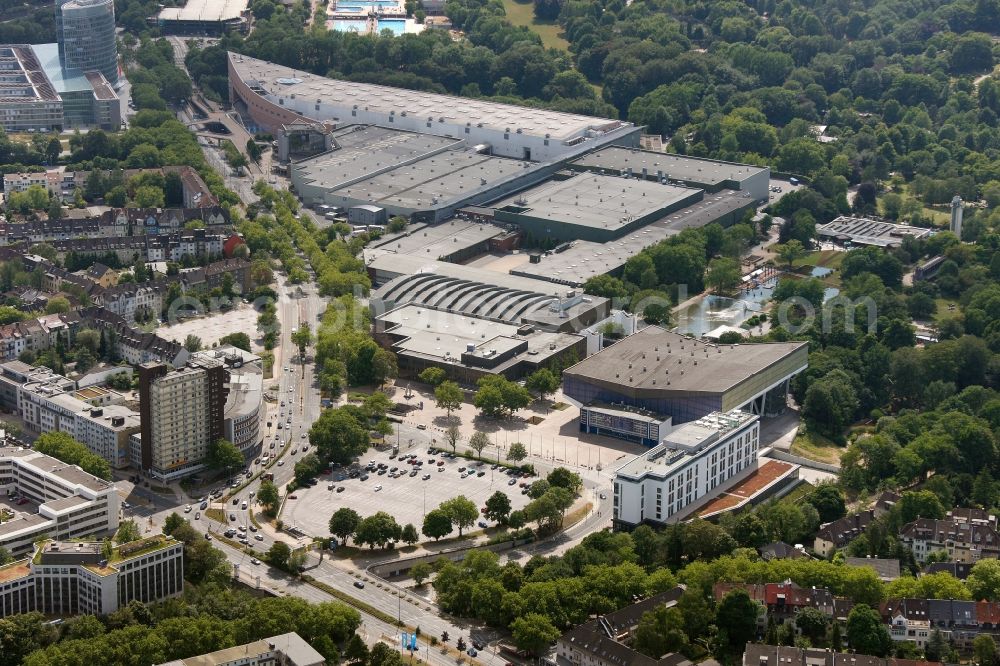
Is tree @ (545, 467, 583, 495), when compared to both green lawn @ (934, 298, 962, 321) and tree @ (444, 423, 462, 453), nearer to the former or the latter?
tree @ (444, 423, 462, 453)

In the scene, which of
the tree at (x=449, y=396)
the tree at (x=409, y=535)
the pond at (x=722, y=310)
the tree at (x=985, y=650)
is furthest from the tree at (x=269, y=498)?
the tree at (x=985, y=650)

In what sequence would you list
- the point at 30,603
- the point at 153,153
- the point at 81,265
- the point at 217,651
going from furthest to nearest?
the point at 153,153 → the point at 81,265 → the point at 30,603 → the point at 217,651

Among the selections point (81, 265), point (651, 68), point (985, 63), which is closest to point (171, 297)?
point (81, 265)

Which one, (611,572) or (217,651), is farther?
(611,572)

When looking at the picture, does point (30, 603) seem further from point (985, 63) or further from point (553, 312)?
point (985, 63)

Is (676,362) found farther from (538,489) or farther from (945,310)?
(945,310)

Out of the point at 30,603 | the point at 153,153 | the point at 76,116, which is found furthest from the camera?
the point at 76,116

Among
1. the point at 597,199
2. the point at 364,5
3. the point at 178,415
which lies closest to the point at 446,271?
the point at 597,199

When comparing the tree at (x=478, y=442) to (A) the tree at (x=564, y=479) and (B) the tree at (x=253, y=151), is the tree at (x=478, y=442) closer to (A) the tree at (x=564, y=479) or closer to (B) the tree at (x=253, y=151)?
(A) the tree at (x=564, y=479)
